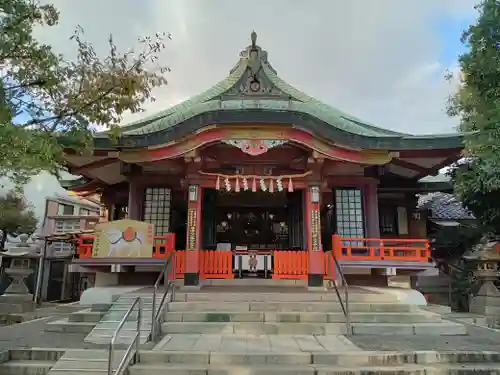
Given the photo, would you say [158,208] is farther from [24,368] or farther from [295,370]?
[295,370]

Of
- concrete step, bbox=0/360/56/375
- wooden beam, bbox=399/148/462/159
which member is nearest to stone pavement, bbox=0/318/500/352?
concrete step, bbox=0/360/56/375

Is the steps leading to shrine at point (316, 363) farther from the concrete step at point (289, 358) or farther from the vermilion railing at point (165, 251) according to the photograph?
the vermilion railing at point (165, 251)

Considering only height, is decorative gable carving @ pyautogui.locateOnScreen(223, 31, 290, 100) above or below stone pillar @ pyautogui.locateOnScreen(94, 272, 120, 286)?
above

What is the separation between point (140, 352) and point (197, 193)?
5608 mm

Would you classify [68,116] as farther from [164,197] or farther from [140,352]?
[164,197]

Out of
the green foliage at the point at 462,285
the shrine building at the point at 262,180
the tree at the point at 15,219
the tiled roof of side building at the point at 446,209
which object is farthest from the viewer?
the tree at the point at 15,219

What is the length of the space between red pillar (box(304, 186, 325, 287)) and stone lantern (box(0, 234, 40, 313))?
31.4ft

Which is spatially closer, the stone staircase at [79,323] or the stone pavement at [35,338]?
the stone pavement at [35,338]

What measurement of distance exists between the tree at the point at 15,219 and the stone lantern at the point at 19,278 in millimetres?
7602

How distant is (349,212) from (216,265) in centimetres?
456

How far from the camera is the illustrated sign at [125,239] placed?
11.0 metres

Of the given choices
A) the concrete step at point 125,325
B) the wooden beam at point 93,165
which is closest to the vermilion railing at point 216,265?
the concrete step at point 125,325

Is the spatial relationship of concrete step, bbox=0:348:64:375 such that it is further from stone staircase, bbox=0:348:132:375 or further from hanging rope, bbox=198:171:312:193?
hanging rope, bbox=198:171:312:193

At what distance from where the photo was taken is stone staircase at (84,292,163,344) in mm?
7191
